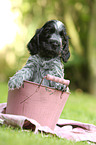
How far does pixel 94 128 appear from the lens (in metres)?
3.25

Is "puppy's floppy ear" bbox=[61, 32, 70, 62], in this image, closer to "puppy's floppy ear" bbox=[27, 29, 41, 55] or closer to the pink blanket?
"puppy's floppy ear" bbox=[27, 29, 41, 55]

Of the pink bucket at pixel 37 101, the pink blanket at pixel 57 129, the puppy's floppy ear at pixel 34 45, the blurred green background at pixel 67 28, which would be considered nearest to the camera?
the pink blanket at pixel 57 129

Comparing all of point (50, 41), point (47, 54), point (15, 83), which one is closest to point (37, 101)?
point (15, 83)

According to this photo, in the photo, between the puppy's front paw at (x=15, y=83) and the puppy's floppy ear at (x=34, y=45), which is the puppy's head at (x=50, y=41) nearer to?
the puppy's floppy ear at (x=34, y=45)

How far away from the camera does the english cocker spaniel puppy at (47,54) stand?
2.69 meters

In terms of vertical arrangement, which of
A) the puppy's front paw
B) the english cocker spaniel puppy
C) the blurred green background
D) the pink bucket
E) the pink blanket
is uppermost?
the blurred green background

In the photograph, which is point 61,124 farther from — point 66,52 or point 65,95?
point 66,52

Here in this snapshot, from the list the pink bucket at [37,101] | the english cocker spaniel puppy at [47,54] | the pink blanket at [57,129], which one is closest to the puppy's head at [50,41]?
the english cocker spaniel puppy at [47,54]

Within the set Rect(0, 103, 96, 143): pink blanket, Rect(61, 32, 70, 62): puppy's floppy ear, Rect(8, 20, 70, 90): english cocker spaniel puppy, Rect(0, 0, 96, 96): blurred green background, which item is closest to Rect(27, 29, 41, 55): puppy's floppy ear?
Rect(8, 20, 70, 90): english cocker spaniel puppy

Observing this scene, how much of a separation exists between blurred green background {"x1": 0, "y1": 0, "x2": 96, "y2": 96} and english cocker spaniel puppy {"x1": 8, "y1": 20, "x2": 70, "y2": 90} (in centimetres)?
773

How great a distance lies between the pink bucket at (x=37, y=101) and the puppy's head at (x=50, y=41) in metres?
0.33

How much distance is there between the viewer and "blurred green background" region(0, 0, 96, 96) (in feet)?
38.3

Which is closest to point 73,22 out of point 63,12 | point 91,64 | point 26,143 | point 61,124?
point 63,12

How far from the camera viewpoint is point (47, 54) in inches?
108
